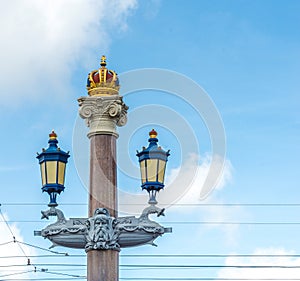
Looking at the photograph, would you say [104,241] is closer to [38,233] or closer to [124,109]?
[38,233]

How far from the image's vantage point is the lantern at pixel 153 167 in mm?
11922

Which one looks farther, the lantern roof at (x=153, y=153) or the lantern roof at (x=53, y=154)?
the lantern roof at (x=53, y=154)

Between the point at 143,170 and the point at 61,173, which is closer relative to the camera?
the point at 143,170

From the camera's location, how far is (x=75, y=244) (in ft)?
40.8

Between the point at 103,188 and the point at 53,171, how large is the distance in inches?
38.9

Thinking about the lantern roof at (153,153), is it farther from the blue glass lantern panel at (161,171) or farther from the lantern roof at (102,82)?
the lantern roof at (102,82)

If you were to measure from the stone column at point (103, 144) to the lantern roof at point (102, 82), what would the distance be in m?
0.21

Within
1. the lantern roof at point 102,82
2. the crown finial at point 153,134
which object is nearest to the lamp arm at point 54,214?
the crown finial at point 153,134

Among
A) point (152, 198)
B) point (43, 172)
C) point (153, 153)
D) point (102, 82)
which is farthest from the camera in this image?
point (102, 82)

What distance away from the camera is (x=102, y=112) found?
13.0 m

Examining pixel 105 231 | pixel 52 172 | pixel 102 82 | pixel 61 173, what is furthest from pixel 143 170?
pixel 102 82

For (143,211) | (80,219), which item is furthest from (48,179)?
(143,211)

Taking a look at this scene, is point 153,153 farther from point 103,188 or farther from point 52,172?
point 52,172

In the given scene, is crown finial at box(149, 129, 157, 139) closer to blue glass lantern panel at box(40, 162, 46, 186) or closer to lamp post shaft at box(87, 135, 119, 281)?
lamp post shaft at box(87, 135, 119, 281)
